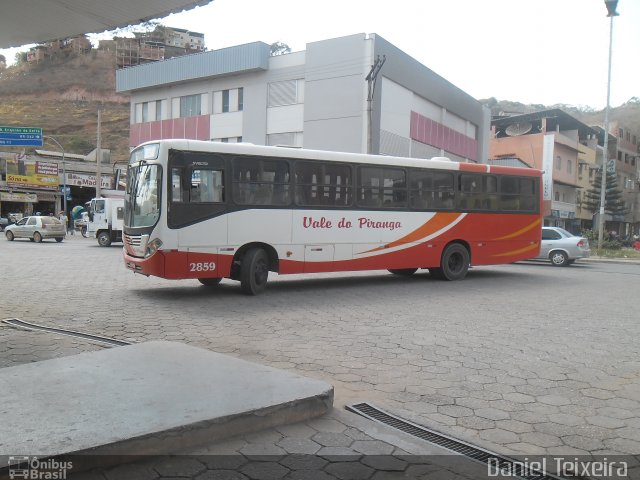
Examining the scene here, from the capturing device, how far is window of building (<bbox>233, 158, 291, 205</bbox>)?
34.8 feet

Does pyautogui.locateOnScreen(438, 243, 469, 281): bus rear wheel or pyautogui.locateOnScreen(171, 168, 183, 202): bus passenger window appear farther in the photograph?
pyautogui.locateOnScreen(438, 243, 469, 281): bus rear wheel

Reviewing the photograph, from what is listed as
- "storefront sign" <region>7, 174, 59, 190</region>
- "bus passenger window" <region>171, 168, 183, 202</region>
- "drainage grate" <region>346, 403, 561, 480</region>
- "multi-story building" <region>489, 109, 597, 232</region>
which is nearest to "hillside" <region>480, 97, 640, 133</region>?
"multi-story building" <region>489, 109, 597, 232</region>

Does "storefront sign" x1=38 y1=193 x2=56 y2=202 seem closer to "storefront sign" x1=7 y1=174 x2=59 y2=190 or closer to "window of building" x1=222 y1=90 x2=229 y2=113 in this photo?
"storefront sign" x1=7 y1=174 x2=59 y2=190

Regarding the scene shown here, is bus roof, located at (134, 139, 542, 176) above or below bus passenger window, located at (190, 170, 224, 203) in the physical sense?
above

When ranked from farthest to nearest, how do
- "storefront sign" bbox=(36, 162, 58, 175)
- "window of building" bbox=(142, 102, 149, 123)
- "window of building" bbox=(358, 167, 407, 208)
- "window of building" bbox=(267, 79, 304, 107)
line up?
1. "storefront sign" bbox=(36, 162, 58, 175)
2. "window of building" bbox=(142, 102, 149, 123)
3. "window of building" bbox=(267, 79, 304, 107)
4. "window of building" bbox=(358, 167, 407, 208)

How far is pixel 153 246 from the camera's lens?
9.75 meters

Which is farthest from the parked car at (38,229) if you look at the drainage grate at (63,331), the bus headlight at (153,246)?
the drainage grate at (63,331)

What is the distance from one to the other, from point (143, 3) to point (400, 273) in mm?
10717

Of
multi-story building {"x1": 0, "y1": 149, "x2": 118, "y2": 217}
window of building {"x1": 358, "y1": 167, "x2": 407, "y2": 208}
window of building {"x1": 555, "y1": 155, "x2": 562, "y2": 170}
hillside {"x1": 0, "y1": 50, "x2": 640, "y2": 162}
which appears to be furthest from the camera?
hillside {"x1": 0, "y1": 50, "x2": 640, "y2": 162}

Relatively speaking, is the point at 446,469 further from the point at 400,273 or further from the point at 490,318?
the point at 400,273

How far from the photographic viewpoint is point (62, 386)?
4227 mm

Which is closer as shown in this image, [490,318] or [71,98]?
[490,318]

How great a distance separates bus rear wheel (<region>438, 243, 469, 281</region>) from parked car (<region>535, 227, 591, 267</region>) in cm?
866

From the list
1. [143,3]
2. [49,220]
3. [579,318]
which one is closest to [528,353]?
[579,318]
